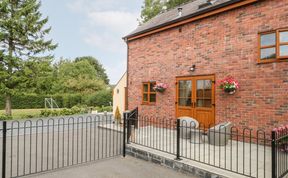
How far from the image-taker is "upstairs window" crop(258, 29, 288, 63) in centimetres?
628

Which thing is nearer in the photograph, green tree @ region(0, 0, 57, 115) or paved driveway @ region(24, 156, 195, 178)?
paved driveway @ region(24, 156, 195, 178)

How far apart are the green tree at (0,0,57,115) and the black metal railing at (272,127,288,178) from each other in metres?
17.7

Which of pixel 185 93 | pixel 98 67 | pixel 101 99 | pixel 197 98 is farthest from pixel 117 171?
pixel 98 67

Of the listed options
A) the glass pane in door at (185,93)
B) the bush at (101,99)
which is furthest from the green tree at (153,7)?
the glass pane in door at (185,93)

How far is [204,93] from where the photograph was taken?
330 inches

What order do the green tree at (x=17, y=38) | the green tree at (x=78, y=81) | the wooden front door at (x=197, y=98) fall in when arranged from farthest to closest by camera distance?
the green tree at (x=78, y=81) → the green tree at (x=17, y=38) → the wooden front door at (x=197, y=98)

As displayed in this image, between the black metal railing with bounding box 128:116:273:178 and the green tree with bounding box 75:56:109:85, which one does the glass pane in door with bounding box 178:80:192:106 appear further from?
the green tree with bounding box 75:56:109:85

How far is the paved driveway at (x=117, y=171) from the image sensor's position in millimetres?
4779

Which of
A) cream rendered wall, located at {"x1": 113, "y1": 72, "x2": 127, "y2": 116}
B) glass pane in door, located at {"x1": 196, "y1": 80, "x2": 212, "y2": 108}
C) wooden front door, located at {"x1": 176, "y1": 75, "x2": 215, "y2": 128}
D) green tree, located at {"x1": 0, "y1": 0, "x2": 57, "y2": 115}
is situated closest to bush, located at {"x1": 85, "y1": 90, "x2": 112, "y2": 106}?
green tree, located at {"x1": 0, "y1": 0, "x2": 57, "y2": 115}

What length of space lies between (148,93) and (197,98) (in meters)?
3.16

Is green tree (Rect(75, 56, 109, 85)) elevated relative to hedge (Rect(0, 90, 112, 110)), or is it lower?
elevated

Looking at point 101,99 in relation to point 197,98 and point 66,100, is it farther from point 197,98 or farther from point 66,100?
point 197,98

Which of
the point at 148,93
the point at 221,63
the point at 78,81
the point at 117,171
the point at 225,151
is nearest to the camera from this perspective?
the point at 225,151

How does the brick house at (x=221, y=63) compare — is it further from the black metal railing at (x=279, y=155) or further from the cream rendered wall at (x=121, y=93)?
the cream rendered wall at (x=121, y=93)
